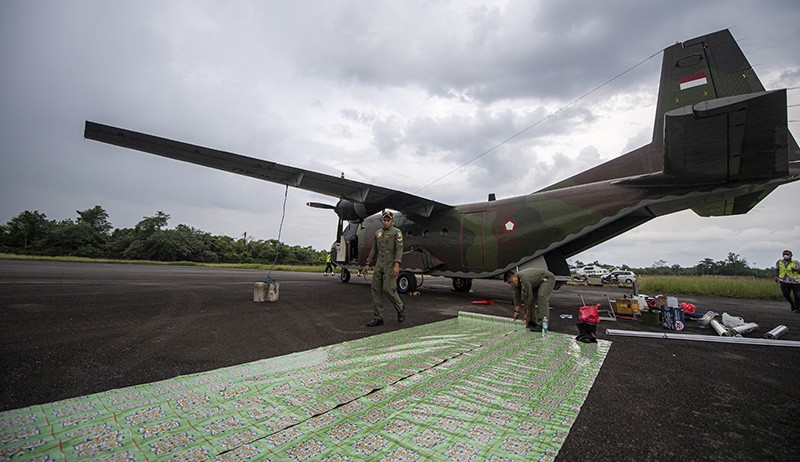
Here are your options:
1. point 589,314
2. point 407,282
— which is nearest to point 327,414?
point 589,314

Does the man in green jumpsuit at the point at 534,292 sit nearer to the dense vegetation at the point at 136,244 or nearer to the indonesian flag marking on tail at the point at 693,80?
the indonesian flag marking on tail at the point at 693,80

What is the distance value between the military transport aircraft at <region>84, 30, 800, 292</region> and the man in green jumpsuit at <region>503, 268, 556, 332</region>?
286cm

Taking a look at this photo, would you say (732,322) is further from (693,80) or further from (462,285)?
(462,285)

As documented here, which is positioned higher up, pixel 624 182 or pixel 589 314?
pixel 624 182

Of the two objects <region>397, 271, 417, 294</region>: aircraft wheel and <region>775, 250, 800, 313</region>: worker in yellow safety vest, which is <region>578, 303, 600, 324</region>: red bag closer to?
<region>397, 271, 417, 294</region>: aircraft wheel

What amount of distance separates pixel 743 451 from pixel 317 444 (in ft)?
7.24

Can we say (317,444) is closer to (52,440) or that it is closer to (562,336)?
(52,440)

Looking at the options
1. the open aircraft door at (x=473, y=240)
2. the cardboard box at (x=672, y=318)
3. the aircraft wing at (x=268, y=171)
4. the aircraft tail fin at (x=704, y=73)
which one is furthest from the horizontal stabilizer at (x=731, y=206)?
the aircraft wing at (x=268, y=171)

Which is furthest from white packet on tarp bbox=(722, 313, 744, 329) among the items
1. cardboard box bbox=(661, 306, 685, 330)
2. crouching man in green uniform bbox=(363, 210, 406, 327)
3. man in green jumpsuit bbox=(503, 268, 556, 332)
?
crouching man in green uniform bbox=(363, 210, 406, 327)

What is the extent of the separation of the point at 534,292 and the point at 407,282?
5097 mm

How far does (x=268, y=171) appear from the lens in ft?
25.1

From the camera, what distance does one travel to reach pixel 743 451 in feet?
5.04

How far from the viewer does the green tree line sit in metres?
37.6

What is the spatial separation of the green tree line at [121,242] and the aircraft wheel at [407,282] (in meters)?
27.4
